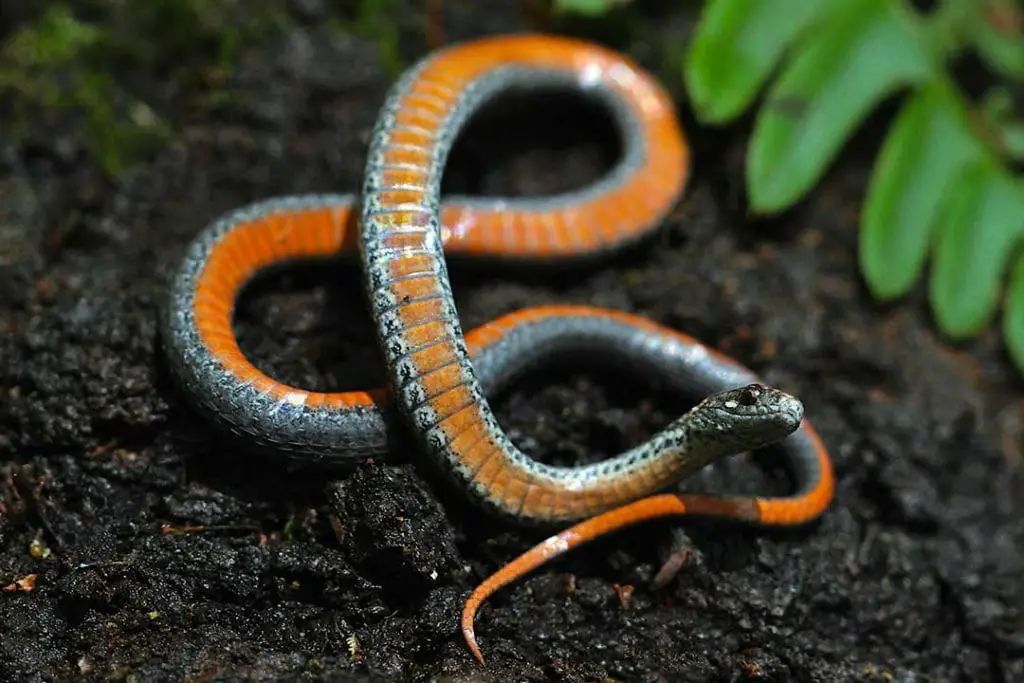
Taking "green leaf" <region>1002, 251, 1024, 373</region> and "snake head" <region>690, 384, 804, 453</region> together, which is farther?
"green leaf" <region>1002, 251, 1024, 373</region>

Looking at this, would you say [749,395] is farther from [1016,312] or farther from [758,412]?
[1016,312]

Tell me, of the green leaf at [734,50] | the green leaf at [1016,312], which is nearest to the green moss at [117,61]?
the green leaf at [734,50]

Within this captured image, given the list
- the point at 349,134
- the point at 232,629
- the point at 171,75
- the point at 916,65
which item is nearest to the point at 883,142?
the point at 916,65

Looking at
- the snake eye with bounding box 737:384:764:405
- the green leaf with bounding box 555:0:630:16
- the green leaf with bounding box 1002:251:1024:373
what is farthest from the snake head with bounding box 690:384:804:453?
the green leaf with bounding box 555:0:630:16

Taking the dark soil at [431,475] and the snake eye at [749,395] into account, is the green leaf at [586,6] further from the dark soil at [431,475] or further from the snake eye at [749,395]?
the snake eye at [749,395]

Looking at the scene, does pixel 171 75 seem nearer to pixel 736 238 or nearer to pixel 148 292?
pixel 148 292

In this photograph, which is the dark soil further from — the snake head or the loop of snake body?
the snake head
